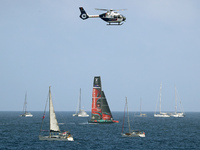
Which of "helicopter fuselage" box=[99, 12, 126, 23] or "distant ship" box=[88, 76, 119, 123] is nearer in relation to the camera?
"helicopter fuselage" box=[99, 12, 126, 23]

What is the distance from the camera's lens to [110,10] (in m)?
72.6

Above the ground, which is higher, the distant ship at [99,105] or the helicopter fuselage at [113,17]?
the helicopter fuselage at [113,17]

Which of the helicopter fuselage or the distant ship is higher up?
the helicopter fuselage

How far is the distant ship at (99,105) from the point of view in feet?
346

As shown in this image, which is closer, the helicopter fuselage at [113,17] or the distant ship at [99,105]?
the helicopter fuselage at [113,17]

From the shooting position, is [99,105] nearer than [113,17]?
No

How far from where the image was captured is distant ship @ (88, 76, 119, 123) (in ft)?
346

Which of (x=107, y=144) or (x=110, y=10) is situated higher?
(x=110, y=10)

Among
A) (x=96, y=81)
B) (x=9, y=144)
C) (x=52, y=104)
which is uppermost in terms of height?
(x=96, y=81)

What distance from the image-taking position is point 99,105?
106 metres

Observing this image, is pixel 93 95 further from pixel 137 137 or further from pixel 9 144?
pixel 9 144

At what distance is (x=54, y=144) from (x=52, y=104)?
850cm

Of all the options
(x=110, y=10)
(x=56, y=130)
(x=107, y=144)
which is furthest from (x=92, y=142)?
(x=110, y=10)

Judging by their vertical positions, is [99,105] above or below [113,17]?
below
